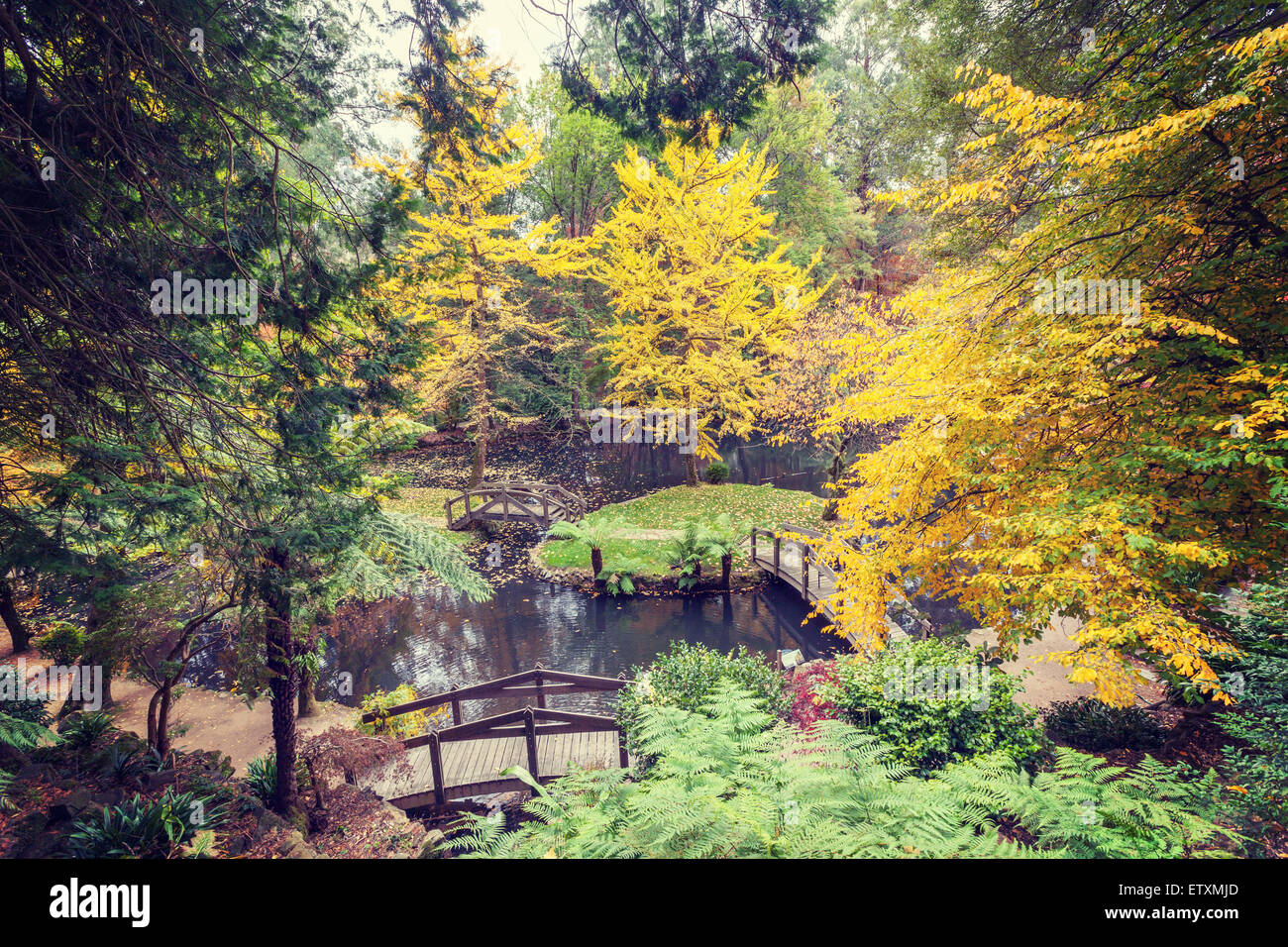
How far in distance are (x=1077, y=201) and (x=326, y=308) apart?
7842 mm

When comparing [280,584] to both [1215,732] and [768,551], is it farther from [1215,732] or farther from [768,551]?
[768,551]

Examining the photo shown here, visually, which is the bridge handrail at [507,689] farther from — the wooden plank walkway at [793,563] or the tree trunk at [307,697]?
the wooden plank walkway at [793,563]

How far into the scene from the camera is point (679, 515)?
57.9 ft

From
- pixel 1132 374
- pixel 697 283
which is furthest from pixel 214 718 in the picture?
pixel 697 283

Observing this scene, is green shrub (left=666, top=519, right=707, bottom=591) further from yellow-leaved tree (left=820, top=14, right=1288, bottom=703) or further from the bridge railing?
yellow-leaved tree (left=820, top=14, right=1288, bottom=703)

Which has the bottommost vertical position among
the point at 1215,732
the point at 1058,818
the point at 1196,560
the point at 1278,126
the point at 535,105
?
the point at 1215,732

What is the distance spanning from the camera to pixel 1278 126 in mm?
4047

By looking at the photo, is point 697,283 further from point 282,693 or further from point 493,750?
point 282,693

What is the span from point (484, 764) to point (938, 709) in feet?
20.6

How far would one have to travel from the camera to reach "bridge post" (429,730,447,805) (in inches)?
282

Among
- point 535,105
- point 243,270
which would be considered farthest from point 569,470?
point 243,270

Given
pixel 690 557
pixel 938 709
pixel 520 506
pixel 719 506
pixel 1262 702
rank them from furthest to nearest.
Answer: pixel 520 506
pixel 719 506
pixel 690 557
pixel 938 709
pixel 1262 702
